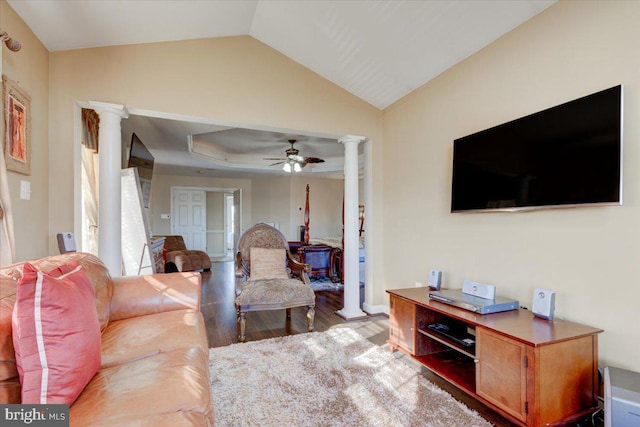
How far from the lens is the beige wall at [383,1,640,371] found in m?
1.68

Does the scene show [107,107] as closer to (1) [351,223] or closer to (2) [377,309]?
(1) [351,223]

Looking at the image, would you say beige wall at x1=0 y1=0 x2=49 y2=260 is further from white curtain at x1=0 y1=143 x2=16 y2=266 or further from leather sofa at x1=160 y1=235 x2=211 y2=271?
leather sofa at x1=160 y1=235 x2=211 y2=271

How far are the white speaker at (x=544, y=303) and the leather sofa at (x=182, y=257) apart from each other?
234 inches

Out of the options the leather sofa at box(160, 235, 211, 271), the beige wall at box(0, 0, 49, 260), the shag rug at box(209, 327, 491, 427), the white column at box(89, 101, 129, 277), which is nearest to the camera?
the shag rug at box(209, 327, 491, 427)

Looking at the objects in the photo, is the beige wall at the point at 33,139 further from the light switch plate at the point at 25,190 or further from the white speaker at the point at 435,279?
the white speaker at the point at 435,279

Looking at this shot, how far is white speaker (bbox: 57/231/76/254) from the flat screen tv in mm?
3183

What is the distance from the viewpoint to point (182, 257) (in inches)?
250

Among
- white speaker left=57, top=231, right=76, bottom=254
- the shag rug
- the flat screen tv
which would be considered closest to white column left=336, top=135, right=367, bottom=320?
the shag rug

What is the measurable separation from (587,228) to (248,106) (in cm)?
296

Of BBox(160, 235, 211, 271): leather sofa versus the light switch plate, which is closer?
the light switch plate

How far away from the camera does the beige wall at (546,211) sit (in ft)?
5.51

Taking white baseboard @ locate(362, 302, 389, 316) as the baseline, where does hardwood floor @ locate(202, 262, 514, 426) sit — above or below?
below

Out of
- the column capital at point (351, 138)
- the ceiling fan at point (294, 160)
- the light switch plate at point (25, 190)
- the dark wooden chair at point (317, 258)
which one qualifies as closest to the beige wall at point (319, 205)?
the ceiling fan at point (294, 160)

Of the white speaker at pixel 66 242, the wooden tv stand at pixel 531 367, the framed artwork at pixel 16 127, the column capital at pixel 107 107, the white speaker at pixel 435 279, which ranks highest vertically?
the column capital at pixel 107 107
